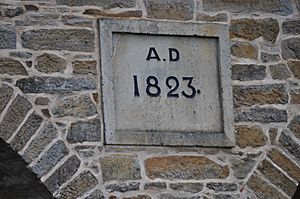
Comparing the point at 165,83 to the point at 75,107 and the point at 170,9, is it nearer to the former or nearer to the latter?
the point at 170,9

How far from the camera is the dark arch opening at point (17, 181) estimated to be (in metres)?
6.24

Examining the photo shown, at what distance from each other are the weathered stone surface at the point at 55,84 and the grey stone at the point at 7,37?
0.24 metres

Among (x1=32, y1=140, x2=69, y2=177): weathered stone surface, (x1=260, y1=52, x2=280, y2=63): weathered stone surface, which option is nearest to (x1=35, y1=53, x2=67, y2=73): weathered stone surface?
(x1=32, y1=140, x2=69, y2=177): weathered stone surface

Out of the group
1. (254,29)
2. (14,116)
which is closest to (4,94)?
(14,116)

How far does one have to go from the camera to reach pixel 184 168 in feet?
19.7

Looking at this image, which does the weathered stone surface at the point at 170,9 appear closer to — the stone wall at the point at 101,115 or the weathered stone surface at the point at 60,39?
the stone wall at the point at 101,115

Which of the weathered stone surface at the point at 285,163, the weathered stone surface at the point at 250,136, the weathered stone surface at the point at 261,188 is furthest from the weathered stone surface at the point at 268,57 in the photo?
the weathered stone surface at the point at 261,188

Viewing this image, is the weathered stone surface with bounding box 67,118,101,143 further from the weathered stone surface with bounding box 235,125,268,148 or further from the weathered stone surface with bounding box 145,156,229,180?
the weathered stone surface with bounding box 235,125,268,148

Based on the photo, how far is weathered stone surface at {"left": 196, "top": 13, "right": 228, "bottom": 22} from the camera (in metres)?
6.26

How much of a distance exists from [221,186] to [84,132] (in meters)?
1.00

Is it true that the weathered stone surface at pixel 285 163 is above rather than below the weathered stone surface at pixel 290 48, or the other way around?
below

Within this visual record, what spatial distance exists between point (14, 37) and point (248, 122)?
66.6 inches

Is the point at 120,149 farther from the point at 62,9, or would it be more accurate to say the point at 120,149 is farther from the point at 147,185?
the point at 62,9

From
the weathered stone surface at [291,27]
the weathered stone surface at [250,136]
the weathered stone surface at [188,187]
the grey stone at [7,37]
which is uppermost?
the grey stone at [7,37]
